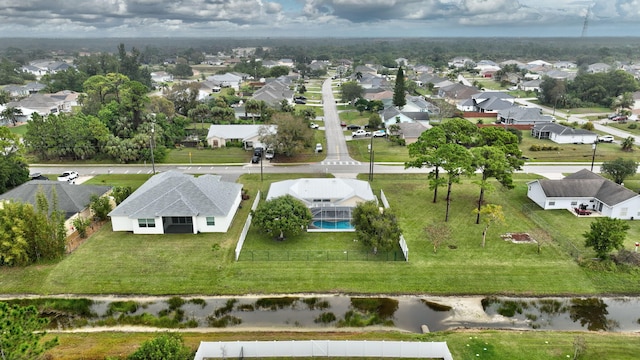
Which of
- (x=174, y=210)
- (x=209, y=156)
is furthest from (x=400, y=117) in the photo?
(x=174, y=210)

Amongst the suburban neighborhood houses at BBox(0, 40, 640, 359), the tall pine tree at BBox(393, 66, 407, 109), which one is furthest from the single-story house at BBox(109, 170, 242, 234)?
the tall pine tree at BBox(393, 66, 407, 109)

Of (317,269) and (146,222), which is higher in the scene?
(146,222)

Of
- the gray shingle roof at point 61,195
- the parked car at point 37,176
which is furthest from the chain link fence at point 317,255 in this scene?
the parked car at point 37,176

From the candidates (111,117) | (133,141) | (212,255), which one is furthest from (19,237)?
(111,117)

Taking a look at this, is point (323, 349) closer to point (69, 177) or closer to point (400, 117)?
point (69, 177)

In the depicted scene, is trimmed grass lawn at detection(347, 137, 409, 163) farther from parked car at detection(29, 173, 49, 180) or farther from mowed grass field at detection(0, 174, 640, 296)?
parked car at detection(29, 173, 49, 180)

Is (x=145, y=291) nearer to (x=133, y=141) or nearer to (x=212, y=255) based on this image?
(x=212, y=255)

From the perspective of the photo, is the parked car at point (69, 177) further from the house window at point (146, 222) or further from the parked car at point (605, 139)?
the parked car at point (605, 139)
